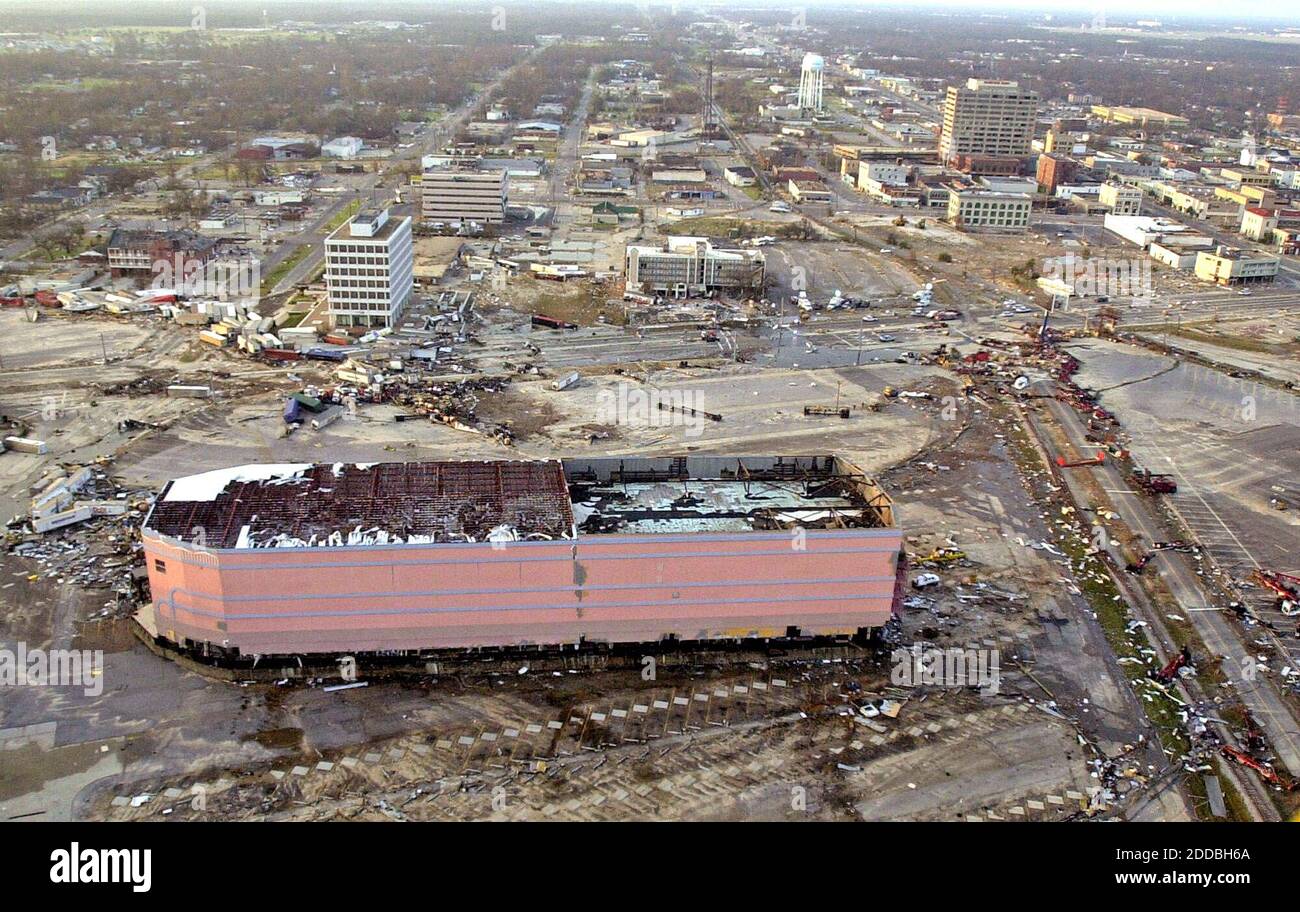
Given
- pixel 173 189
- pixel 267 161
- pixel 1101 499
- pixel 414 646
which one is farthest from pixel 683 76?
pixel 414 646

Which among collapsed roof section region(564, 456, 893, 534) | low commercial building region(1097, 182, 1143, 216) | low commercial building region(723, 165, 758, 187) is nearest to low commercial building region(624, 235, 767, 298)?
collapsed roof section region(564, 456, 893, 534)

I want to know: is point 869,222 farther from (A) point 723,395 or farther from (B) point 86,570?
(B) point 86,570

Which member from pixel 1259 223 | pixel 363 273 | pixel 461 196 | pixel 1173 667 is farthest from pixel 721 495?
pixel 1259 223

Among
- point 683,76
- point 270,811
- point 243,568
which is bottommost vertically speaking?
point 270,811

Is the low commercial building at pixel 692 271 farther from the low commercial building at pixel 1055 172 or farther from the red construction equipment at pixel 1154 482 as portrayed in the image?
the low commercial building at pixel 1055 172

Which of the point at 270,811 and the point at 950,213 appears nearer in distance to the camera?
the point at 270,811

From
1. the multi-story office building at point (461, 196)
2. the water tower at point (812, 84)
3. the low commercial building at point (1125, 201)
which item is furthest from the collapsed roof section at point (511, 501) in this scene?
the water tower at point (812, 84)

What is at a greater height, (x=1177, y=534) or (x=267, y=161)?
(x=267, y=161)
